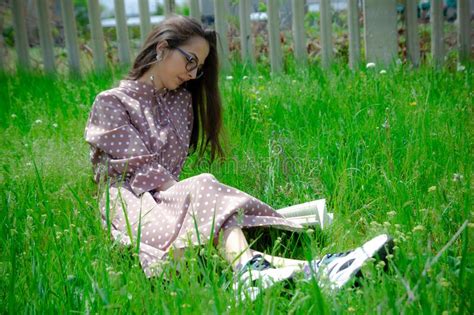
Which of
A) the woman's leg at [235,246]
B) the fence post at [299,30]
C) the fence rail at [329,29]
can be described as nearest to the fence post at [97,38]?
the fence rail at [329,29]

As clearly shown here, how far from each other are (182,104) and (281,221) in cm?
87

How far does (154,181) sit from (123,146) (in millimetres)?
185

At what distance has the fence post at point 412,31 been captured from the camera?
4578mm

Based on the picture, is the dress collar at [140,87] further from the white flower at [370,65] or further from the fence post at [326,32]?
the fence post at [326,32]

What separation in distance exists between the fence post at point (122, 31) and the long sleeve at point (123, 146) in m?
2.39

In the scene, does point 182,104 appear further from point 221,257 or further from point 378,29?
point 378,29

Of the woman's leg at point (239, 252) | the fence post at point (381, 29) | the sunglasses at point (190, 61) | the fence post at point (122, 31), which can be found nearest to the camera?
the woman's leg at point (239, 252)

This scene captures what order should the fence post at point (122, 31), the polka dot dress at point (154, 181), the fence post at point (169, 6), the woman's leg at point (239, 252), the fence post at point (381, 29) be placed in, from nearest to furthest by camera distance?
the woman's leg at point (239, 252)
the polka dot dress at point (154, 181)
the fence post at point (381, 29)
the fence post at point (169, 6)
the fence post at point (122, 31)

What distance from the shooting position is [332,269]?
2051 millimetres

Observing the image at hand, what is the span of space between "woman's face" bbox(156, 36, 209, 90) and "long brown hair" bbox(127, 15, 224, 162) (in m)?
0.03

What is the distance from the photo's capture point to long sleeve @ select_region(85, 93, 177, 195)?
2725 millimetres

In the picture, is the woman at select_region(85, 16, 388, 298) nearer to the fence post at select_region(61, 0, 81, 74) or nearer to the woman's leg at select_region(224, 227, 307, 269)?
the woman's leg at select_region(224, 227, 307, 269)

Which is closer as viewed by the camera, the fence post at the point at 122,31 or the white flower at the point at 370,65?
the white flower at the point at 370,65

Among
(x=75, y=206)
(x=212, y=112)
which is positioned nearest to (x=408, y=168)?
(x=212, y=112)
